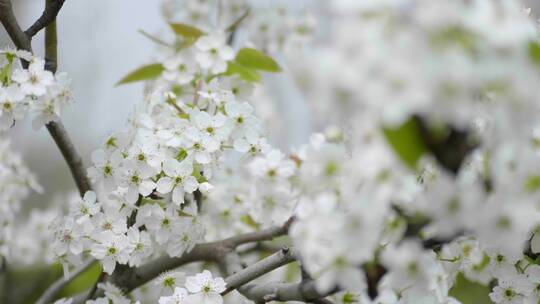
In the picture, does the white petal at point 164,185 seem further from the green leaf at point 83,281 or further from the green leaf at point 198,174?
the green leaf at point 83,281

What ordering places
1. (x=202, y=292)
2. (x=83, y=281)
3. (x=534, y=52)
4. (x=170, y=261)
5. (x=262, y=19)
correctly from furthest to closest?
(x=262, y=19) → (x=83, y=281) → (x=170, y=261) → (x=202, y=292) → (x=534, y=52)

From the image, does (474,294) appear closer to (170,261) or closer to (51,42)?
(170,261)

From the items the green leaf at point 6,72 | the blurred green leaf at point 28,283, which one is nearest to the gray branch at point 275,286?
the green leaf at point 6,72

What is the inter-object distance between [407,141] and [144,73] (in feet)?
2.51

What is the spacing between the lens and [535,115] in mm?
435

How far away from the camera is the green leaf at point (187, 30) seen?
113 cm

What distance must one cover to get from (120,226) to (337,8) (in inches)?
20.6

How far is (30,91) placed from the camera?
2.75ft

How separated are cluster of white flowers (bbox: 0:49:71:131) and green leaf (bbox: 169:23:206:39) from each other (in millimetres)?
279

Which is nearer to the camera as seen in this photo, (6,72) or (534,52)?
(534,52)

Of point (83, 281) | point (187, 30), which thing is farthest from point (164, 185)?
point (83, 281)

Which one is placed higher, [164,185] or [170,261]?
[164,185]

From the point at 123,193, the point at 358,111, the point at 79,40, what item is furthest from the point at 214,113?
the point at 79,40

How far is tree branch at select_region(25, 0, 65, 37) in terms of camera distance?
2.87ft
